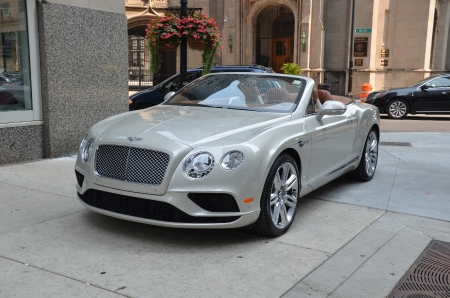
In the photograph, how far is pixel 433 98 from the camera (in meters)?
17.9

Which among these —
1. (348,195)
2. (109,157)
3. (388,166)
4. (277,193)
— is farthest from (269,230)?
(388,166)

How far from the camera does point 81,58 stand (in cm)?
844

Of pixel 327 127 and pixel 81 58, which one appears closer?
pixel 327 127

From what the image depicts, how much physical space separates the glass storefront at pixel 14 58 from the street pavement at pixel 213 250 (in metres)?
1.70

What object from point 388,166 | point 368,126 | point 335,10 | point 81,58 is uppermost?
point 335,10

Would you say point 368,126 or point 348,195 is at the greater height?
point 368,126

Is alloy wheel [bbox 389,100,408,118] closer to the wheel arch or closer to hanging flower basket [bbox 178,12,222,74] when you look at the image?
hanging flower basket [bbox 178,12,222,74]

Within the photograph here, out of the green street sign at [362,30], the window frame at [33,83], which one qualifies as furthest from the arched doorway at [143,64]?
the window frame at [33,83]

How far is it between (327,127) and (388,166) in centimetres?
299

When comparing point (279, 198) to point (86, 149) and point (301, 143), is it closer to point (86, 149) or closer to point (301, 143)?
point (301, 143)

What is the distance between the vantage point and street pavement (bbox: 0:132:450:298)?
3.62m

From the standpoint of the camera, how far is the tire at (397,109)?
1809cm

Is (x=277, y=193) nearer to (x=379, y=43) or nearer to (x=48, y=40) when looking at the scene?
(x=48, y=40)

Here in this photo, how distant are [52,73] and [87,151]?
3.68 m
